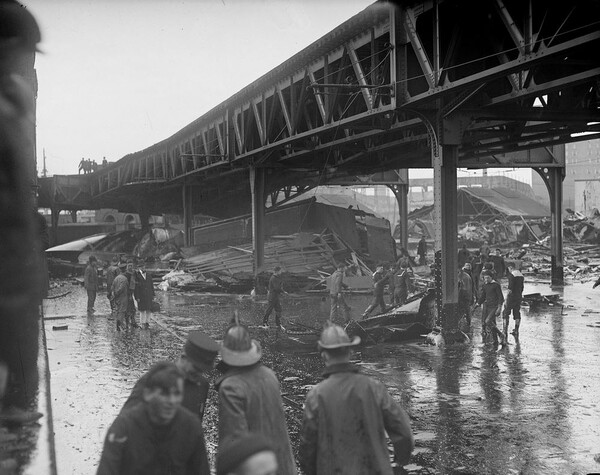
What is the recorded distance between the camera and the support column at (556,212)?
76.5 ft

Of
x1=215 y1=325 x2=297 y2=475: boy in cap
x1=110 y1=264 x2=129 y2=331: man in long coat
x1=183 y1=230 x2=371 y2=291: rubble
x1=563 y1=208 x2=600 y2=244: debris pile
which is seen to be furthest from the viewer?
x1=563 y1=208 x2=600 y2=244: debris pile

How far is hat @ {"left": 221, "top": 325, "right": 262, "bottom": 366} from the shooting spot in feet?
12.7

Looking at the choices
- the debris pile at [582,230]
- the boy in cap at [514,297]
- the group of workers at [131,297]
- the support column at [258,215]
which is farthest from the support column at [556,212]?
the debris pile at [582,230]

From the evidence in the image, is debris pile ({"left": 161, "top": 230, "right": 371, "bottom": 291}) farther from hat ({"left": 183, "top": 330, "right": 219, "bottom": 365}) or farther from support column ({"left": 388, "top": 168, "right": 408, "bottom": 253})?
hat ({"left": 183, "top": 330, "right": 219, "bottom": 365})

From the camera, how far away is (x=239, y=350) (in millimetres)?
3908

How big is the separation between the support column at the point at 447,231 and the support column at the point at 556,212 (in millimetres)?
12396

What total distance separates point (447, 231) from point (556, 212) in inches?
509

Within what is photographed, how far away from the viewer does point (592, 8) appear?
9.65m

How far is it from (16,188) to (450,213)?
8.67 meters

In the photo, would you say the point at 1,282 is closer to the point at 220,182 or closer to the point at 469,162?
the point at 469,162

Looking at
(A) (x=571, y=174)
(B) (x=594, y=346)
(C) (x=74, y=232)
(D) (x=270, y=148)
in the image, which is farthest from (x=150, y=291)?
(A) (x=571, y=174)

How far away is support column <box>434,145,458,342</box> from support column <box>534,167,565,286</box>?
12.4m

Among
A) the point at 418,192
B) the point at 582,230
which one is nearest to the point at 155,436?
the point at 582,230

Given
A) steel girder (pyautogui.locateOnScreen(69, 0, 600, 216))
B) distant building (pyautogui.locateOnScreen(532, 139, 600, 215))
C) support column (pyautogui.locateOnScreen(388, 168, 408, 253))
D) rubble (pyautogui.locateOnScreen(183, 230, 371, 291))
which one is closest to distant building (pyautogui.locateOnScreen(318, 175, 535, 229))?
distant building (pyautogui.locateOnScreen(532, 139, 600, 215))
